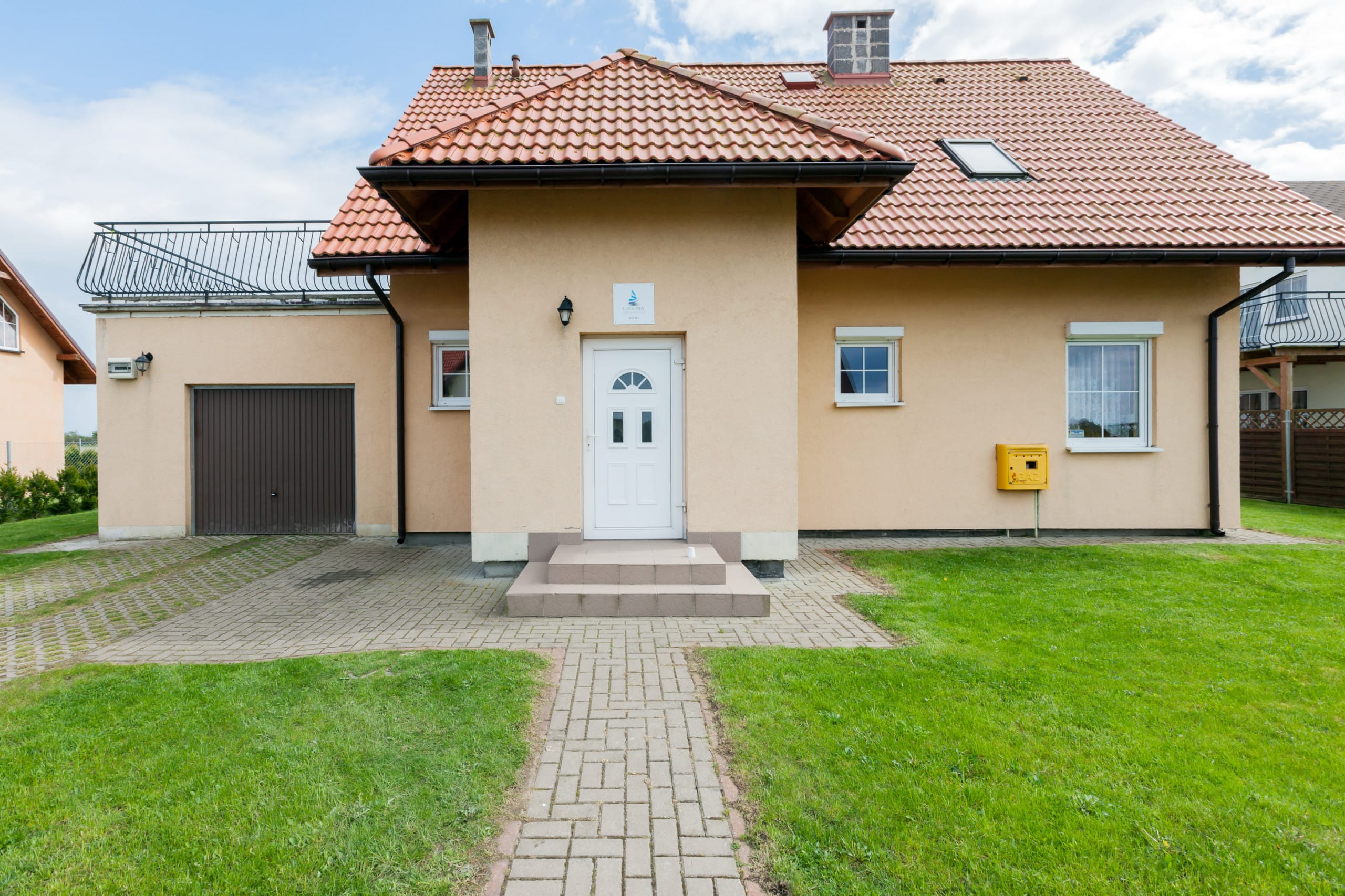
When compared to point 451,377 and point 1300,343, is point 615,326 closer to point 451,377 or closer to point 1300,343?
point 451,377

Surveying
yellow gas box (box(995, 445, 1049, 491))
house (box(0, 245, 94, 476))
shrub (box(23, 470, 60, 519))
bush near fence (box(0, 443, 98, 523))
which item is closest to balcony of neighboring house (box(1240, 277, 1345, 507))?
yellow gas box (box(995, 445, 1049, 491))

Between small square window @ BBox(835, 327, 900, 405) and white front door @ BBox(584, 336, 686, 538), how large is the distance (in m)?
3.09

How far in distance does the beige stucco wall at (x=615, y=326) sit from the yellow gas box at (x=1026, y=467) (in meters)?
3.86

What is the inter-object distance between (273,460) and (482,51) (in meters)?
7.98

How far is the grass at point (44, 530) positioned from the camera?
9094 millimetres

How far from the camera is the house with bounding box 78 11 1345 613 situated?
6.15 m

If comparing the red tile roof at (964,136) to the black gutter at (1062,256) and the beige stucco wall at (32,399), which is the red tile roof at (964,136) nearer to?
the black gutter at (1062,256)

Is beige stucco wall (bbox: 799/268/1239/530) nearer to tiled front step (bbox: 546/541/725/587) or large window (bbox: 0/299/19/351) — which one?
tiled front step (bbox: 546/541/725/587)

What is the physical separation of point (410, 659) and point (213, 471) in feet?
24.3

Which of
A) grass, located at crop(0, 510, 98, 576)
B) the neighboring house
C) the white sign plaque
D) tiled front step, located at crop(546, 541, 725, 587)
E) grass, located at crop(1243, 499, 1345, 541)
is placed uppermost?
the neighboring house

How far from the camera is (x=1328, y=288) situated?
67.0ft

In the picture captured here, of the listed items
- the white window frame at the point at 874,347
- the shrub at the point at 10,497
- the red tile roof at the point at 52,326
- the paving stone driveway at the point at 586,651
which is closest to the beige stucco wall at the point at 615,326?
the paving stone driveway at the point at 586,651

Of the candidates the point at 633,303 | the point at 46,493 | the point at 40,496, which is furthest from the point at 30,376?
the point at 633,303

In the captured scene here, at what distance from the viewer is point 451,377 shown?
8.84m
